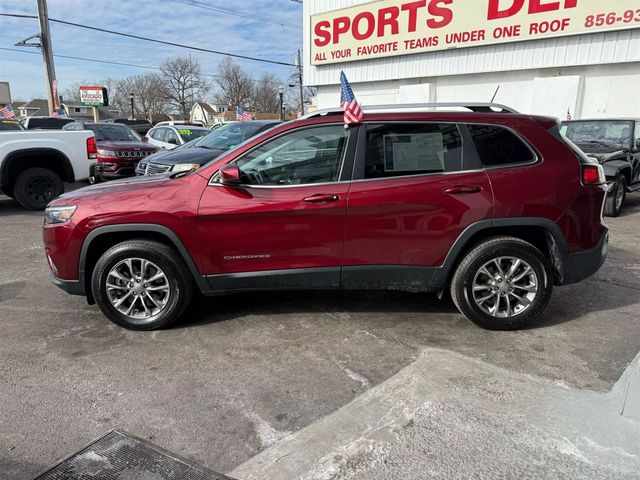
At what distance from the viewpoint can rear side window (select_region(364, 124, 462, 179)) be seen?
12.6 feet

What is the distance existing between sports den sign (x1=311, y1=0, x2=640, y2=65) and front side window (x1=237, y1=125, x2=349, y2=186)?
12.8 meters

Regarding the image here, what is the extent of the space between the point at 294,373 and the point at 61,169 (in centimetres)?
783

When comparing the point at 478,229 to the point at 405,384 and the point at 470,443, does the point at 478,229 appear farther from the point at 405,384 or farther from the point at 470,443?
the point at 470,443

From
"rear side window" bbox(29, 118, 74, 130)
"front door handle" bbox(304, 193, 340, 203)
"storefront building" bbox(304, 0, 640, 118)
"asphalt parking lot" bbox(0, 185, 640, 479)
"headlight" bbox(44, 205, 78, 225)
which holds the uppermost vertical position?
"storefront building" bbox(304, 0, 640, 118)

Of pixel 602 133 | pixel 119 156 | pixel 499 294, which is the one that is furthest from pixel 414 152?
pixel 119 156

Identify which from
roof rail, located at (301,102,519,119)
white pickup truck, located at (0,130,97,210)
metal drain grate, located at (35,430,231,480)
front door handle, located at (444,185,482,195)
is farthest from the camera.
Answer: white pickup truck, located at (0,130,97,210)

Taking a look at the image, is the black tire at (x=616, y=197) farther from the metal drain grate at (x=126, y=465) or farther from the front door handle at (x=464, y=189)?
the metal drain grate at (x=126, y=465)

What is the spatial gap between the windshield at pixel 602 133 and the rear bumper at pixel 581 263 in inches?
244

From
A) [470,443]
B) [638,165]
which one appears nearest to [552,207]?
[470,443]

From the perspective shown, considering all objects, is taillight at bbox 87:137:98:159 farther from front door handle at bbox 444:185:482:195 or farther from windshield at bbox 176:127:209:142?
front door handle at bbox 444:185:482:195

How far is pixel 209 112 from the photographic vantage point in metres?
96.3

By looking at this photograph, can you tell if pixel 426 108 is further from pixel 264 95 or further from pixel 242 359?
pixel 264 95

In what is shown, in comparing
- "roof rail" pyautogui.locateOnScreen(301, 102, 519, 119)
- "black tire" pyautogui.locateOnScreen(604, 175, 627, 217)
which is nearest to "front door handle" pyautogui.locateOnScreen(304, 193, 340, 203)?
"roof rail" pyautogui.locateOnScreen(301, 102, 519, 119)

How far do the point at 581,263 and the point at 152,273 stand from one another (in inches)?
139
